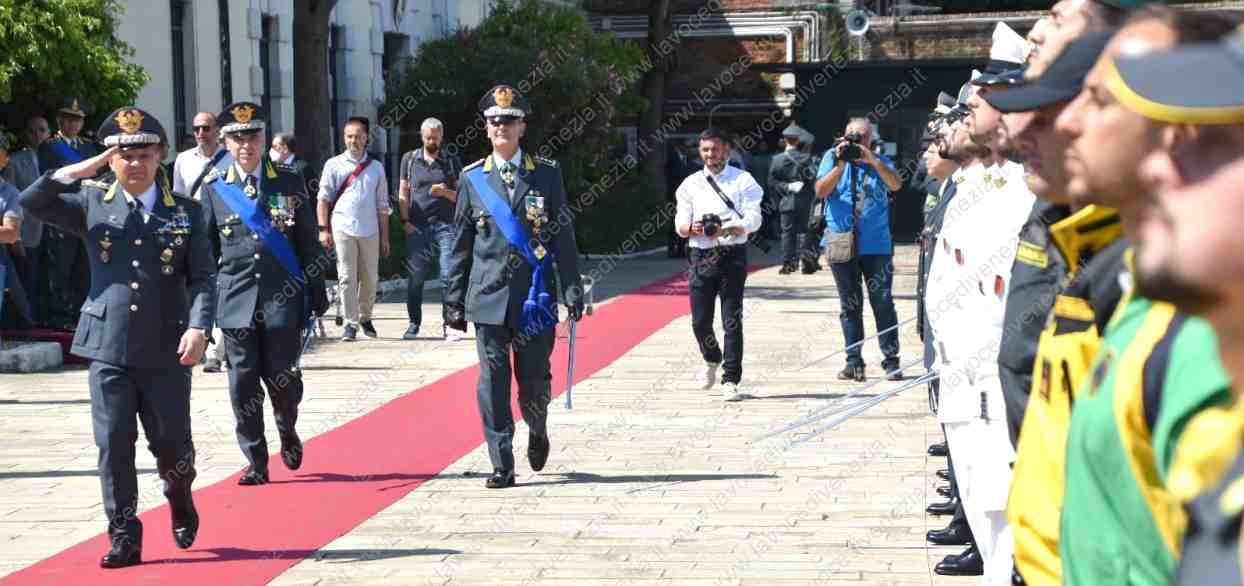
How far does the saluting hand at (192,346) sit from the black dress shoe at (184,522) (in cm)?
58

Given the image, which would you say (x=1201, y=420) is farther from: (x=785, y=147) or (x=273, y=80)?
(x=273, y=80)

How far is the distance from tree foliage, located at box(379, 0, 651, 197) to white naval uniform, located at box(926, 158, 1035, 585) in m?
20.1

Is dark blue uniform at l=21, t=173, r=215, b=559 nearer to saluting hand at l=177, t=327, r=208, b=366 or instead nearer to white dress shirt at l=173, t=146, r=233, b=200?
saluting hand at l=177, t=327, r=208, b=366

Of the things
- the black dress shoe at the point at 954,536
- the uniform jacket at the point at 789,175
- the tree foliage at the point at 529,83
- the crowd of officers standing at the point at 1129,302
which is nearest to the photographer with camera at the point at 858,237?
the black dress shoe at the point at 954,536

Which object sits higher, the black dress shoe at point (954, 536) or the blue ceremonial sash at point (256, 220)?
the blue ceremonial sash at point (256, 220)

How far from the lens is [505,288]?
30.1 ft

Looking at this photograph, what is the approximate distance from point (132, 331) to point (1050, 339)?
4.84m

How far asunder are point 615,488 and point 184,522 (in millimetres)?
2250

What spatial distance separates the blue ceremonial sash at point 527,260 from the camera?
918 cm

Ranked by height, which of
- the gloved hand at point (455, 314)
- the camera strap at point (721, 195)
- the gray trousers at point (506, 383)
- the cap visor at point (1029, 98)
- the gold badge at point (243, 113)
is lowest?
the gray trousers at point (506, 383)

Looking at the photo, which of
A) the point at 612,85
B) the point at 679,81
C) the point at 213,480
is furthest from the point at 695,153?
the point at 213,480

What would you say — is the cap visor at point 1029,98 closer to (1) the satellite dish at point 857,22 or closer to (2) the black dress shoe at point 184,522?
(2) the black dress shoe at point 184,522

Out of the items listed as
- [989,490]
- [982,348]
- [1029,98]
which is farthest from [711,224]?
[1029,98]

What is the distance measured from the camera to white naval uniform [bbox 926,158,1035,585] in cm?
534
